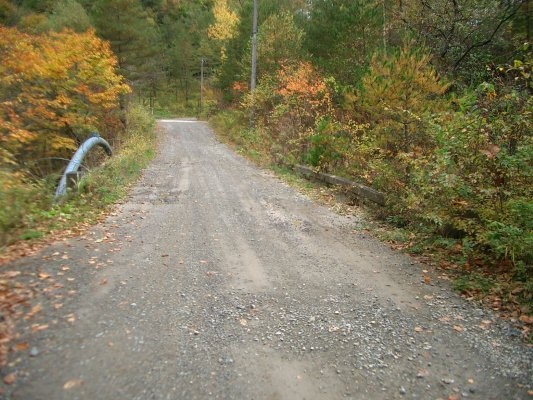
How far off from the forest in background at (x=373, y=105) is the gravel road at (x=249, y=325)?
101 centimetres

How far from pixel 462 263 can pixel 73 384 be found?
4.98m

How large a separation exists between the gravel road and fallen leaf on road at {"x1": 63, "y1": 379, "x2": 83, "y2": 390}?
11 mm

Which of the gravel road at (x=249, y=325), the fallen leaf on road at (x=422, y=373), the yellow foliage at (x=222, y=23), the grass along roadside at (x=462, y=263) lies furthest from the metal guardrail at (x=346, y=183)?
the yellow foliage at (x=222, y=23)

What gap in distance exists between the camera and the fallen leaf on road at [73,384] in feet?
9.75

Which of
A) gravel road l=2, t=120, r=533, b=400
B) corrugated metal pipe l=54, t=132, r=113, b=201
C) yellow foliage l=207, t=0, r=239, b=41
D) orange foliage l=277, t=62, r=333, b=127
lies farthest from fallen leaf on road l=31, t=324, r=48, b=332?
yellow foliage l=207, t=0, r=239, b=41

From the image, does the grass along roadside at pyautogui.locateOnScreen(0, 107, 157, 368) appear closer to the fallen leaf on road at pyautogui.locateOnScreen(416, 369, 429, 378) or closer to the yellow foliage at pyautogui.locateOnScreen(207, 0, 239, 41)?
the fallen leaf on road at pyautogui.locateOnScreen(416, 369, 429, 378)

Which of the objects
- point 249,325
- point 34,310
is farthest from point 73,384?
point 249,325

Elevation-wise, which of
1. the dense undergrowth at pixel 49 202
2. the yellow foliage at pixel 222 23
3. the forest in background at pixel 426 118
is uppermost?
the yellow foliage at pixel 222 23

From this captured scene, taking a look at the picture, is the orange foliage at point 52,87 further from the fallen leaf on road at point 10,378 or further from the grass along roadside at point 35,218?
the fallen leaf on road at point 10,378

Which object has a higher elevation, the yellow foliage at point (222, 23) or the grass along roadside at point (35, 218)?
the yellow foliage at point (222, 23)

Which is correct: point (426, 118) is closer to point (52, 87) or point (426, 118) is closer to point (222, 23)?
point (52, 87)

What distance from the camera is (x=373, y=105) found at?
9844 millimetres

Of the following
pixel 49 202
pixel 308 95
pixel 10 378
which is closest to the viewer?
pixel 10 378

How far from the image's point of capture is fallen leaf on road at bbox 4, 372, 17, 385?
2.95m
